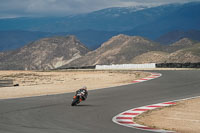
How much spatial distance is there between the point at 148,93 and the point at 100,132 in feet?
39.7

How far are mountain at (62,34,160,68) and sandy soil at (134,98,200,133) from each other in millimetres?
116258

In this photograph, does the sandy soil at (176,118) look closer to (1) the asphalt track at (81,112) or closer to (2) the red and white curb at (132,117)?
(2) the red and white curb at (132,117)

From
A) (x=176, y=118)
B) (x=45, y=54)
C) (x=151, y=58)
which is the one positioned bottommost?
(x=176, y=118)

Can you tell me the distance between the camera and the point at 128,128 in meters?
11.6

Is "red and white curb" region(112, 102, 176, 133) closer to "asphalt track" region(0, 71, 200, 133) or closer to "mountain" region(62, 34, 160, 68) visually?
"asphalt track" region(0, 71, 200, 133)

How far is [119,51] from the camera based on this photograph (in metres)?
144

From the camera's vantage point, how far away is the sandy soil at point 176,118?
39.7 ft

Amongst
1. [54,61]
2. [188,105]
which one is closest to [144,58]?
[54,61]

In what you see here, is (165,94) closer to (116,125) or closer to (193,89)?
(193,89)

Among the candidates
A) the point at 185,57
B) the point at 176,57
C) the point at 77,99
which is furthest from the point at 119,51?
the point at 77,99

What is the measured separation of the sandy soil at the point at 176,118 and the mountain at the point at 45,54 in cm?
13700

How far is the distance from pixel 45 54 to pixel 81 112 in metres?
155

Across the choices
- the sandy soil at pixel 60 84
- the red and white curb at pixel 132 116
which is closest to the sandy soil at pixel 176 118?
the red and white curb at pixel 132 116

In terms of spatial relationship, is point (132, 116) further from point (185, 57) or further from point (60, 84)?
point (185, 57)
